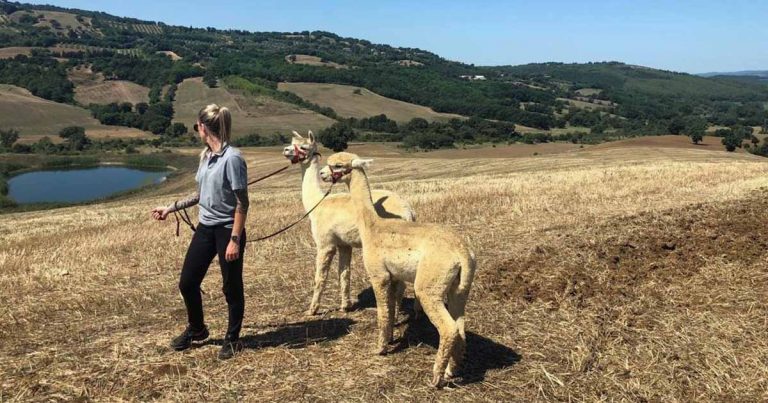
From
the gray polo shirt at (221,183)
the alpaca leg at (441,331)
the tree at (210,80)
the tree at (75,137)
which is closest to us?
the alpaca leg at (441,331)

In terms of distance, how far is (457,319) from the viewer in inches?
249

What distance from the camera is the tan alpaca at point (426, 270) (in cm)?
612

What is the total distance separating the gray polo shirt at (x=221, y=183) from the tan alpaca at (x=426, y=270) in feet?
5.42

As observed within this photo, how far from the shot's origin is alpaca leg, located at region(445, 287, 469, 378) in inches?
247

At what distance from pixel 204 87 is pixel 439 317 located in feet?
625

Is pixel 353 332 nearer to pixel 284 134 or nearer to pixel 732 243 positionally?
pixel 732 243

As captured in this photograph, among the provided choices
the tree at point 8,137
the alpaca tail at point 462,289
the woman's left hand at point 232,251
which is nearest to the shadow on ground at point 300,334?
the woman's left hand at point 232,251

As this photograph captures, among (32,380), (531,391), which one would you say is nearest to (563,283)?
(531,391)

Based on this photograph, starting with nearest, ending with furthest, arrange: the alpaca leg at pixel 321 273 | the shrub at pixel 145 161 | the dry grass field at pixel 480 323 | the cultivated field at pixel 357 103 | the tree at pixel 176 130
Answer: the dry grass field at pixel 480 323, the alpaca leg at pixel 321 273, the shrub at pixel 145 161, the tree at pixel 176 130, the cultivated field at pixel 357 103

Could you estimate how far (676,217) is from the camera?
13.6 metres

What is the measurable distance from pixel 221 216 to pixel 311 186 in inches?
99.4

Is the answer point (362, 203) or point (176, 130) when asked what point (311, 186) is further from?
point (176, 130)

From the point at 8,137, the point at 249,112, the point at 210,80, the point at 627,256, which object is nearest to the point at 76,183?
the point at 8,137

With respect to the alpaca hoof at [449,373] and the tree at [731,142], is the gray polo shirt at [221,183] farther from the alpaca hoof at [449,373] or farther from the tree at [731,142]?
the tree at [731,142]
